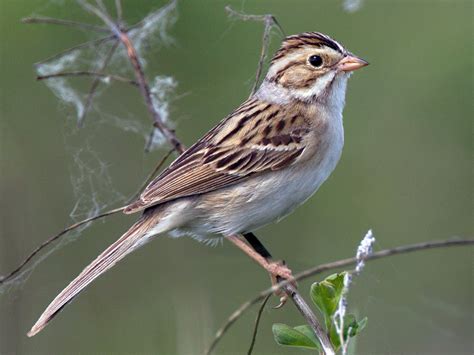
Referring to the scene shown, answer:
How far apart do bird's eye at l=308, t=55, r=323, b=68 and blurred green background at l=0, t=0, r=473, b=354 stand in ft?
3.57

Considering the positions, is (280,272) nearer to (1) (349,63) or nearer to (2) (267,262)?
(2) (267,262)

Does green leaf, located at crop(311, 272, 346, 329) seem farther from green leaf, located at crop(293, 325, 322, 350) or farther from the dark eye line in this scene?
the dark eye line

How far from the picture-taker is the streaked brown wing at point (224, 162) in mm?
4121

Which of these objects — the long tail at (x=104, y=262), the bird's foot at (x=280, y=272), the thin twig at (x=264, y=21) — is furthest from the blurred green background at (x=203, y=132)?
the thin twig at (x=264, y=21)

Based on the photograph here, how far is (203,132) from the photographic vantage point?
245 inches

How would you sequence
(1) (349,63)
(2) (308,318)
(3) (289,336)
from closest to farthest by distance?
(3) (289,336) → (2) (308,318) → (1) (349,63)

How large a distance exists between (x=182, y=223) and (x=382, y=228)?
2.49 metres

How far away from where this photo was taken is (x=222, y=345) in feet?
16.0

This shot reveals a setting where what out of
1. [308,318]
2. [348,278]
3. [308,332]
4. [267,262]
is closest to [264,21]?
[267,262]

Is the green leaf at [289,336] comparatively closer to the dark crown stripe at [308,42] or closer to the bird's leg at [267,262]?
the bird's leg at [267,262]

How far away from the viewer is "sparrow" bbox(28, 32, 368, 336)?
13.4ft

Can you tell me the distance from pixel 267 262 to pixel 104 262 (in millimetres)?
678

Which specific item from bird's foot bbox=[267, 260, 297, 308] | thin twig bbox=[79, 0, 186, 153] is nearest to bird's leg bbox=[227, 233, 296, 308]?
bird's foot bbox=[267, 260, 297, 308]

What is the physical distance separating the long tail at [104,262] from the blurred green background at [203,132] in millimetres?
637
